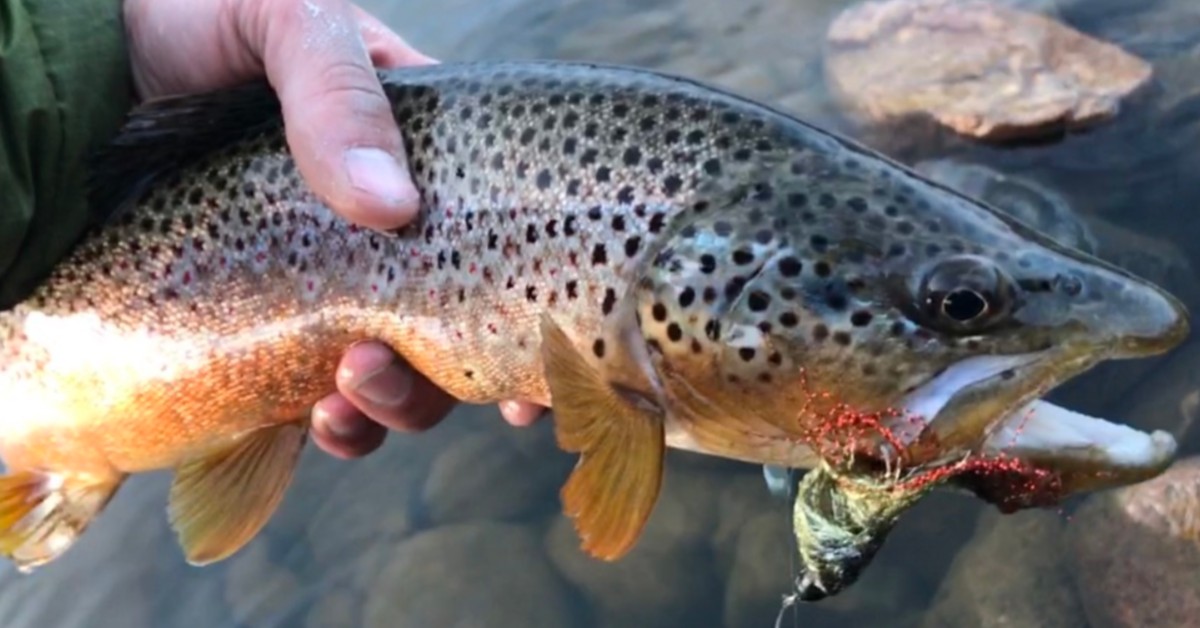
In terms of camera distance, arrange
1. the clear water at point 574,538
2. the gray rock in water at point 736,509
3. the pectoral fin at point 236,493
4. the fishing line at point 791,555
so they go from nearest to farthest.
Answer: the pectoral fin at point 236,493
the fishing line at point 791,555
the clear water at point 574,538
the gray rock in water at point 736,509

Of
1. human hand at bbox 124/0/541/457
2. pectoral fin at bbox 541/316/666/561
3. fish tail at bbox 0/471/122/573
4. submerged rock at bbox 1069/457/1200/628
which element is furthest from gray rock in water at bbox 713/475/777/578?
fish tail at bbox 0/471/122/573

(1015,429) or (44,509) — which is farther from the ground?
(1015,429)

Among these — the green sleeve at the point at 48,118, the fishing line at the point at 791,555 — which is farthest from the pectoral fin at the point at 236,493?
the fishing line at the point at 791,555

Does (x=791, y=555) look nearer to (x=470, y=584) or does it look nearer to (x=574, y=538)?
(x=574, y=538)

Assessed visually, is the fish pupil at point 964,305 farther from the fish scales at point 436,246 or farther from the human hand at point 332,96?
the human hand at point 332,96

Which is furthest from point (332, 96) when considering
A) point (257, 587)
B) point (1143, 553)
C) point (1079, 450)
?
point (1143, 553)

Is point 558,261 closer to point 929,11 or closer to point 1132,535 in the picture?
point 1132,535
